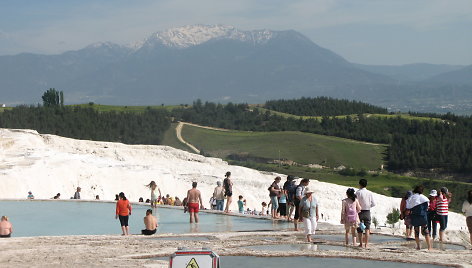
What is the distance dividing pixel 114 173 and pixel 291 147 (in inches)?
3101

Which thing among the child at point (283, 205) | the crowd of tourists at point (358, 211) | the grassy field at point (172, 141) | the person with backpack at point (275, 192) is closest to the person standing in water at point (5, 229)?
the crowd of tourists at point (358, 211)

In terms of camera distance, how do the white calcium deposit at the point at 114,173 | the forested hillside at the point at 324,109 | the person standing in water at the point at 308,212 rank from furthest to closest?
1. the forested hillside at the point at 324,109
2. the white calcium deposit at the point at 114,173
3. the person standing in water at the point at 308,212

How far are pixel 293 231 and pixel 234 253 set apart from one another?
5.72 metres

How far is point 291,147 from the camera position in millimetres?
130000

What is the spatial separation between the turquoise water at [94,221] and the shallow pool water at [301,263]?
664 cm

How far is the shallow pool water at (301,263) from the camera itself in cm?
1864

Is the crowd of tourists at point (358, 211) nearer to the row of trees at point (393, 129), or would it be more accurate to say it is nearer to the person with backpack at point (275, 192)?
the person with backpack at point (275, 192)

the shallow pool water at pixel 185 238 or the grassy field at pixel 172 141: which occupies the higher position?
the grassy field at pixel 172 141

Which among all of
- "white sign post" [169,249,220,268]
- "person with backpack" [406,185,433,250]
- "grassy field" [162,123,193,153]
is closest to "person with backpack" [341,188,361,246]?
"person with backpack" [406,185,433,250]

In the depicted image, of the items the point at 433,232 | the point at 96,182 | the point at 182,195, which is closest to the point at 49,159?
the point at 96,182

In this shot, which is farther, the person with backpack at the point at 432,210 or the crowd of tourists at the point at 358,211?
the person with backpack at the point at 432,210

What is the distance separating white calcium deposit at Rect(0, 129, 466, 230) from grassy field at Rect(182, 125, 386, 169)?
49557 mm

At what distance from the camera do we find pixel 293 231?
25.6 m

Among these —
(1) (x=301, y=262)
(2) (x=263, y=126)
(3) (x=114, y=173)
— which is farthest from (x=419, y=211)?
(2) (x=263, y=126)
